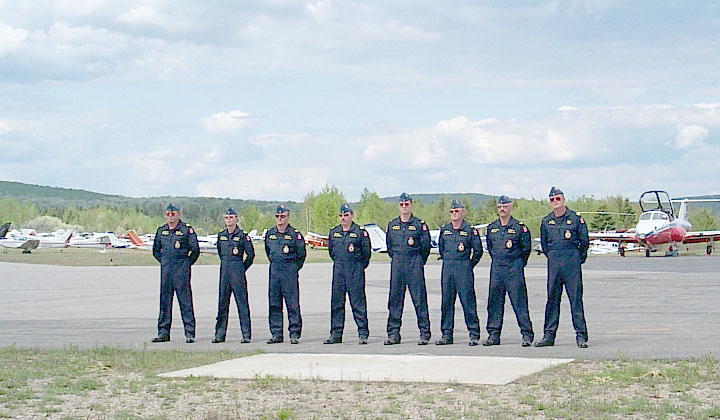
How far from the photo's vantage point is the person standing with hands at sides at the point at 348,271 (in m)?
12.9

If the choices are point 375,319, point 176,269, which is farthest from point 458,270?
point 176,269

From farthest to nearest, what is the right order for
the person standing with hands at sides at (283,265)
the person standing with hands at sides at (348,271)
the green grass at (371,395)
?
the person standing with hands at sides at (283,265)
the person standing with hands at sides at (348,271)
the green grass at (371,395)

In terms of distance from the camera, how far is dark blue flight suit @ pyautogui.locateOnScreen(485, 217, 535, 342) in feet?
40.5

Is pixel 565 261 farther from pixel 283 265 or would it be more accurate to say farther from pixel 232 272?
pixel 232 272

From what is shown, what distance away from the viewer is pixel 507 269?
40.8 feet

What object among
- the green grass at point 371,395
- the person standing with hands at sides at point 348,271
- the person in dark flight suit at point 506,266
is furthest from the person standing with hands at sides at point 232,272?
the person in dark flight suit at point 506,266

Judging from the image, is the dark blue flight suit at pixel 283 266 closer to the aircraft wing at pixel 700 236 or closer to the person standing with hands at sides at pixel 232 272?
the person standing with hands at sides at pixel 232 272

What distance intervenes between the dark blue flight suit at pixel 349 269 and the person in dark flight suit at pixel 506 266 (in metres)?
1.84

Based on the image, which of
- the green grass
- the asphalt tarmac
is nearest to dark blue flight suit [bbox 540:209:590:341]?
the asphalt tarmac

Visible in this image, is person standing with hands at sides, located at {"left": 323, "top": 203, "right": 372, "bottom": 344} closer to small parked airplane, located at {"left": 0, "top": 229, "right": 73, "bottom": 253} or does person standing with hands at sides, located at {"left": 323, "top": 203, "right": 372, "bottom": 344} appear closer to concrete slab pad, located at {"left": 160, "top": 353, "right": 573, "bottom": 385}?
concrete slab pad, located at {"left": 160, "top": 353, "right": 573, "bottom": 385}

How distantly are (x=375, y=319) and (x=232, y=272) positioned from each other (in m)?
3.95

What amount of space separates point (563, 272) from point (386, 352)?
8.51 feet

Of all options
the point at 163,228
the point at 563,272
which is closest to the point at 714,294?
the point at 563,272

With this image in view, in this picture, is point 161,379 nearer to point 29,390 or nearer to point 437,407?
point 29,390
